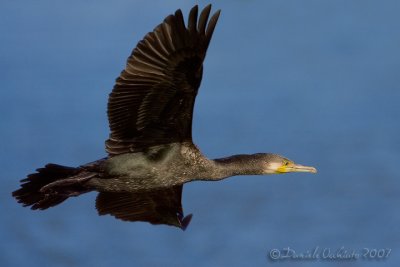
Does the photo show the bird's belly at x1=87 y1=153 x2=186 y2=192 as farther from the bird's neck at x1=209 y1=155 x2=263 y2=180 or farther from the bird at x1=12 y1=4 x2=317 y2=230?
the bird's neck at x1=209 y1=155 x2=263 y2=180

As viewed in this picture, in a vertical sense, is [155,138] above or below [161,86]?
below

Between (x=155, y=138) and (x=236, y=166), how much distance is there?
2.68 feet

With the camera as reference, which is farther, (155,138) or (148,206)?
(148,206)

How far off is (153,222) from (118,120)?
1678 mm

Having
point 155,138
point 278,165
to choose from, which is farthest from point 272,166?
point 155,138

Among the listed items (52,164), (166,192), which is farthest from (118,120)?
(166,192)

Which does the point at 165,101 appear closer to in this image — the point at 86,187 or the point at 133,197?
the point at 86,187

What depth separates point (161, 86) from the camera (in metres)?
7.54

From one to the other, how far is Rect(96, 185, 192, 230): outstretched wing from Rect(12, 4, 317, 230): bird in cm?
8

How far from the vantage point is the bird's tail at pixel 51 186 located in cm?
794

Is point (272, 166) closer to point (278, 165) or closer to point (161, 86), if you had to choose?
point (278, 165)

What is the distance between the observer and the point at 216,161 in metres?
8.20

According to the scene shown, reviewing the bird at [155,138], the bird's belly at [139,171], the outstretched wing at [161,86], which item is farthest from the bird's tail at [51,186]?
the outstretched wing at [161,86]

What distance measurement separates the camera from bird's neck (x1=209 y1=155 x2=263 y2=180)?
8.15 metres
